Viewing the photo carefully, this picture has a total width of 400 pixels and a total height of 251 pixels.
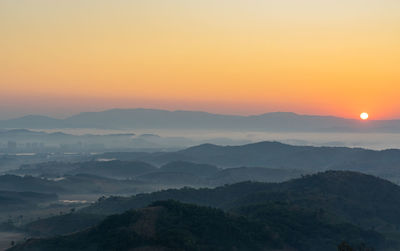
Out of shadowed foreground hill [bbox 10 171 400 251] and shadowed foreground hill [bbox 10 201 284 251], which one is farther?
shadowed foreground hill [bbox 10 171 400 251]

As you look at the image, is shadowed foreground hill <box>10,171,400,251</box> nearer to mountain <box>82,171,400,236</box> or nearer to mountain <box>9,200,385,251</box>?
mountain <box>82,171,400,236</box>

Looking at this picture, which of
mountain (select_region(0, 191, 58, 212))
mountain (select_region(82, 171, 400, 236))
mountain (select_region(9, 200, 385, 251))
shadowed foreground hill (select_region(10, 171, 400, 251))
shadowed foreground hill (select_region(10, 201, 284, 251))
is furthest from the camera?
mountain (select_region(0, 191, 58, 212))

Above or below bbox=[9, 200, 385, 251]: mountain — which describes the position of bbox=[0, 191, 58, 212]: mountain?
below

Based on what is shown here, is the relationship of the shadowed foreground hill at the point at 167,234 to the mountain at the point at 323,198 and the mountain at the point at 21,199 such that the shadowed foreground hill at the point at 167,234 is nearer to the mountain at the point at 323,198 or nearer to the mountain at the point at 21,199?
the mountain at the point at 323,198

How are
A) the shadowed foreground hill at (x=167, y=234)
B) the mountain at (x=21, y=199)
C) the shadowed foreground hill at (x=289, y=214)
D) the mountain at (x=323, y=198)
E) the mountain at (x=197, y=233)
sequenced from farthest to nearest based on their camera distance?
1. the mountain at (x=21, y=199)
2. the mountain at (x=323, y=198)
3. the shadowed foreground hill at (x=289, y=214)
4. the mountain at (x=197, y=233)
5. the shadowed foreground hill at (x=167, y=234)

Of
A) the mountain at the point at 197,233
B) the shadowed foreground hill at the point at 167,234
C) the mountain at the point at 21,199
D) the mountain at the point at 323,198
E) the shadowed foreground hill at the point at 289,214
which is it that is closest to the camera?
the shadowed foreground hill at the point at 167,234

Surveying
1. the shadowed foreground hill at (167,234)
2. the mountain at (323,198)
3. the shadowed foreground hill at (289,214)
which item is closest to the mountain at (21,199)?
the mountain at (323,198)

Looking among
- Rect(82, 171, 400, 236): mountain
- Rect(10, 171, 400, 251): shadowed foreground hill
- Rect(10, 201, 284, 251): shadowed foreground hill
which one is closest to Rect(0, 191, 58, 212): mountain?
Rect(82, 171, 400, 236): mountain

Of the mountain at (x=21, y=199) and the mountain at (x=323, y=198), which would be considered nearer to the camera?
the mountain at (x=323, y=198)

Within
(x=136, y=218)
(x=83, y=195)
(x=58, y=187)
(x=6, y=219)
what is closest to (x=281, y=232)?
(x=136, y=218)
